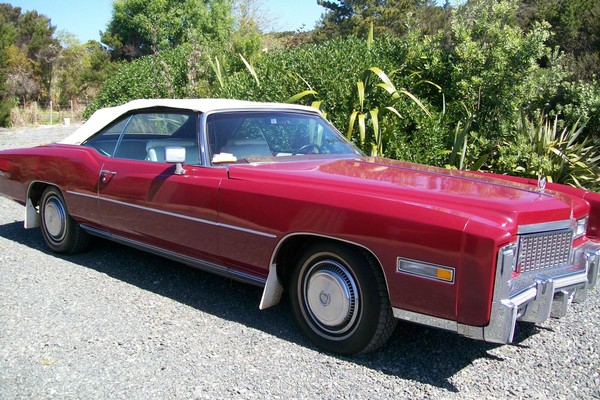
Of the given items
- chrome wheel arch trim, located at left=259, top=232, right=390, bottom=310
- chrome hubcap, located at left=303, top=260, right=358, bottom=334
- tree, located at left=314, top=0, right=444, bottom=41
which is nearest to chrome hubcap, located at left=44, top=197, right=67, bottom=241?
chrome wheel arch trim, located at left=259, top=232, right=390, bottom=310

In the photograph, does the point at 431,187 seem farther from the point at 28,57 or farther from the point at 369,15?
the point at 28,57

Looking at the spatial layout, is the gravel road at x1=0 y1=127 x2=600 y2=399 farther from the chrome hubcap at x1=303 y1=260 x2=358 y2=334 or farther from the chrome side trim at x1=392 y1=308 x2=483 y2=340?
the chrome side trim at x1=392 y1=308 x2=483 y2=340

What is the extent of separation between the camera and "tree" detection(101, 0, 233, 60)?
38344 millimetres

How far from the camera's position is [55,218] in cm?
553

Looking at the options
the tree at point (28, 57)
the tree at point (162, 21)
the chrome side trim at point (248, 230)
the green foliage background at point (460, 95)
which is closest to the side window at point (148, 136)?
the chrome side trim at point (248, 230)

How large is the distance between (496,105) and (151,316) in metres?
5.36

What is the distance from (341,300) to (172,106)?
2208mm

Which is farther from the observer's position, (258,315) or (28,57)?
(28,57)

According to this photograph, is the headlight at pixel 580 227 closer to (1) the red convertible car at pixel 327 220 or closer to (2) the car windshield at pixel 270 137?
(1) the red convertible car at pixel 327 220

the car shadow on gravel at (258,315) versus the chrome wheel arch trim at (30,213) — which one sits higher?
the chrome wheel arch trim at (30,213)

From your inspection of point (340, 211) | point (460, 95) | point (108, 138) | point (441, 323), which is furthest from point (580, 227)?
point (460, 95)

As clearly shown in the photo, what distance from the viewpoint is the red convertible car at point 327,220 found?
9.62 ft

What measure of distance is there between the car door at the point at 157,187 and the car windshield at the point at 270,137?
19 centimetres

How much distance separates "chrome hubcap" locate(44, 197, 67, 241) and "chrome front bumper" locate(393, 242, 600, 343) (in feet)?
11.8
